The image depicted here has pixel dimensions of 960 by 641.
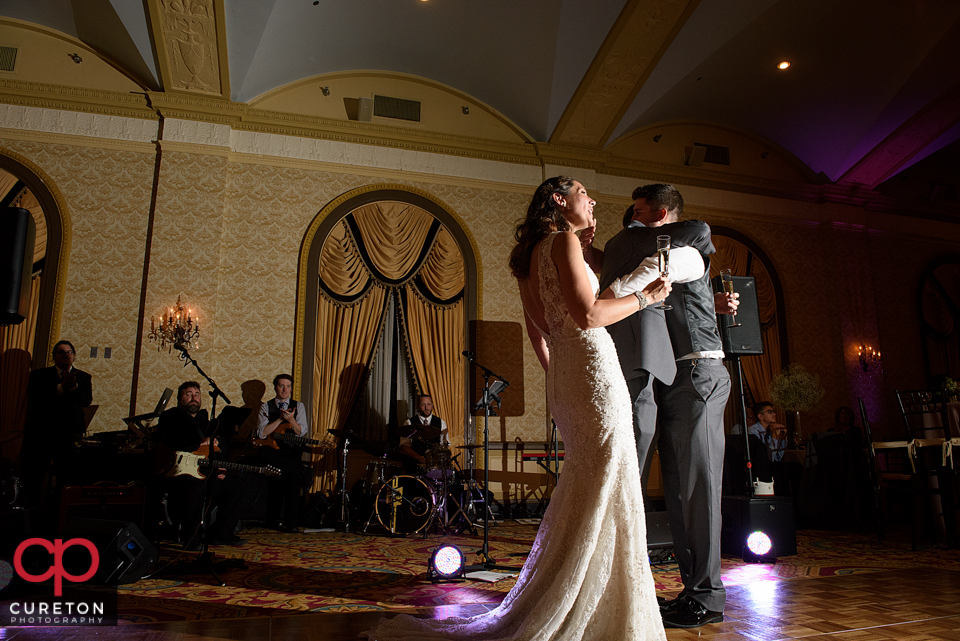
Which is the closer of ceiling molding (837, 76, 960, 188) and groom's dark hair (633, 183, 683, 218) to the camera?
groom's dark hair (633, 183, 683, 218)

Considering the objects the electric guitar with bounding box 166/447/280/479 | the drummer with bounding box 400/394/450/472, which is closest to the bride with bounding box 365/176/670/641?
the electric guitar with bounding box 166/447/280/479

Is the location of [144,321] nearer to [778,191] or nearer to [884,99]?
[778,191]

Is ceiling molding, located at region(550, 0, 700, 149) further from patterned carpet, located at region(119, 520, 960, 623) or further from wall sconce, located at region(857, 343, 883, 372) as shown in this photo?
patterned carpet, located at region(119, 520, 960, 623)

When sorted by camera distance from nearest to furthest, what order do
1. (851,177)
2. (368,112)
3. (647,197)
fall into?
(647,197) < (368,112) < (851,177)

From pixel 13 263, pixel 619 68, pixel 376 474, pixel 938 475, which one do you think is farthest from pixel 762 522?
pixel 619 68

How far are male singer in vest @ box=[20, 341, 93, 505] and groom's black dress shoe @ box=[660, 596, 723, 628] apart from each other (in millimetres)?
5123

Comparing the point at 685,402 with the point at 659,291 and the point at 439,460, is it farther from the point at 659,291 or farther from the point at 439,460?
the point at 439,460

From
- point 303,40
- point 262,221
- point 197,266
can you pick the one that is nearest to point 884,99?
point 303,40

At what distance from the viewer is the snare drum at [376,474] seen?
5.77 metres

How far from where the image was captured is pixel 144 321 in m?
6.47

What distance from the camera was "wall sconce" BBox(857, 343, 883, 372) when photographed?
8.66 meters

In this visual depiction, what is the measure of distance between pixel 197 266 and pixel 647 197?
555cm

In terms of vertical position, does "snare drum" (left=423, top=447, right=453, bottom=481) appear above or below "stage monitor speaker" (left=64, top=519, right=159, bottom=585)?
above

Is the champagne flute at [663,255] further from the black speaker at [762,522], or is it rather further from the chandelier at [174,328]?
the chandelier at [174,328]
